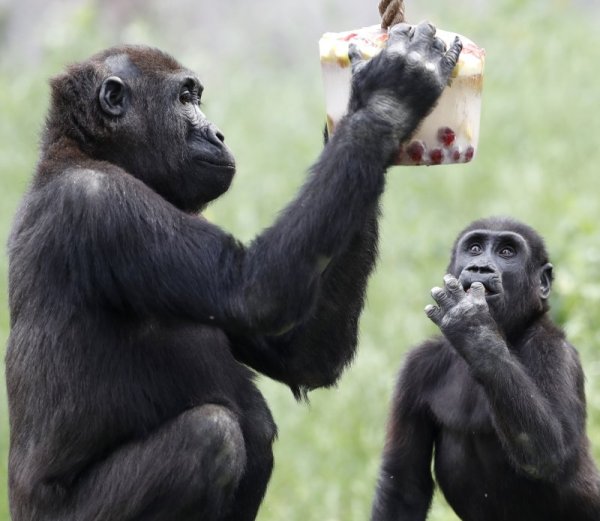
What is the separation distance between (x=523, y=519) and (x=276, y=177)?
7.43m

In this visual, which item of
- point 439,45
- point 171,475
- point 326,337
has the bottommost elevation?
point 171,475

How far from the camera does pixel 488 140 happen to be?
13.1m

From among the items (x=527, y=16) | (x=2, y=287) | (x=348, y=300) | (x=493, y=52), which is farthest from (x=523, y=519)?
(x=527, y=16)

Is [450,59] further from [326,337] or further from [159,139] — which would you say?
[326,337]

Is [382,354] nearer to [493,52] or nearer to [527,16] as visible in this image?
[493,52]

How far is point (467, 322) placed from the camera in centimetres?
520

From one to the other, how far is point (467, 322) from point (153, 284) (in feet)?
4.36

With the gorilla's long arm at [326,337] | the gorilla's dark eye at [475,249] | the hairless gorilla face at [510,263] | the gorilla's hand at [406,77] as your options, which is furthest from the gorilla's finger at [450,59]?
the gorilla's dark eye at [475,249]

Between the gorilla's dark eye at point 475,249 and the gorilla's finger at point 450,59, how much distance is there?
4.24 feet

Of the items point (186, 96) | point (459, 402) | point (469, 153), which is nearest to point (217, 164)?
point (186, 96)

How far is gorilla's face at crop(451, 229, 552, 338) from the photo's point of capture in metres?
5.71

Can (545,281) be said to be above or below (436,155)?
below

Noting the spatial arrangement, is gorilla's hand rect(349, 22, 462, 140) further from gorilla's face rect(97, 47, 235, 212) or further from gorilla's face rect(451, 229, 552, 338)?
gorilla's face rect(451, 229, 552, 338)

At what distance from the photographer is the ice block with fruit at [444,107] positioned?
4.78 m
